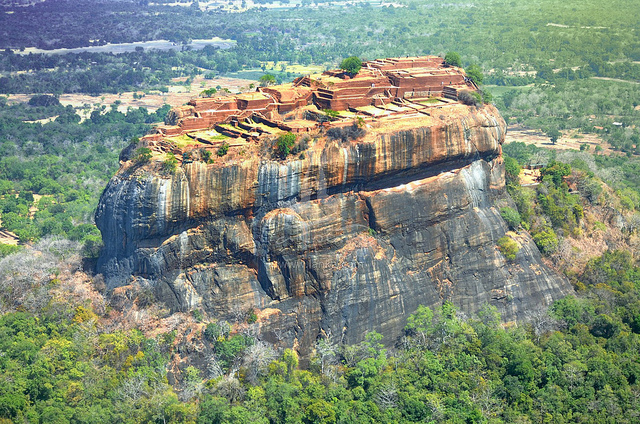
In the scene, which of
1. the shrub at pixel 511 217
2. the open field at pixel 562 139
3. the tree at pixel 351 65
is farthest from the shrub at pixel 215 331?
the open field at pixel 562 139

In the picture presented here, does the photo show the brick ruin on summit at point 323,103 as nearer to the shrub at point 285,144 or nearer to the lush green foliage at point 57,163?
the shrub at point 285,144

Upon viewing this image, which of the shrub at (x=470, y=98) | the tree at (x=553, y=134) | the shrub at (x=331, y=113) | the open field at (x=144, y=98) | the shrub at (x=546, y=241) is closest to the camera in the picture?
the shrub at (x=331, y=113)

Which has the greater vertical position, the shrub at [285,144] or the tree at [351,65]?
the tree at [351,65]

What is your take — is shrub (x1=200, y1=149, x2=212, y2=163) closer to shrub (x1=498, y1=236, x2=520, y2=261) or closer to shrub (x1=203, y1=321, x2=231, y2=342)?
shrub (x1=203, y1=321, x2=231, y2=342)

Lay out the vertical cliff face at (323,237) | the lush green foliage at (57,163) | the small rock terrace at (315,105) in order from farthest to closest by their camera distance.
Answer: the lush green foliage at (57,163) → the small rock terrace at (315,105) → the vertical cliff face at (323,237)

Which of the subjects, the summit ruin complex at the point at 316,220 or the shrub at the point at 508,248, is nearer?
the summit ruin complex at the point at 316,220

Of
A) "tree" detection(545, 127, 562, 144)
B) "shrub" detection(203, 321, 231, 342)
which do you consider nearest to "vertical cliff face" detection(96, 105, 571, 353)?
"shrub" detection(203, 321, 231, 342)

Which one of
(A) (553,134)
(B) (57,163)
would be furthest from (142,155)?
(A) (553,134)

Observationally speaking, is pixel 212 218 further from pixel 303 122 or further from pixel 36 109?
pixel 36 109
